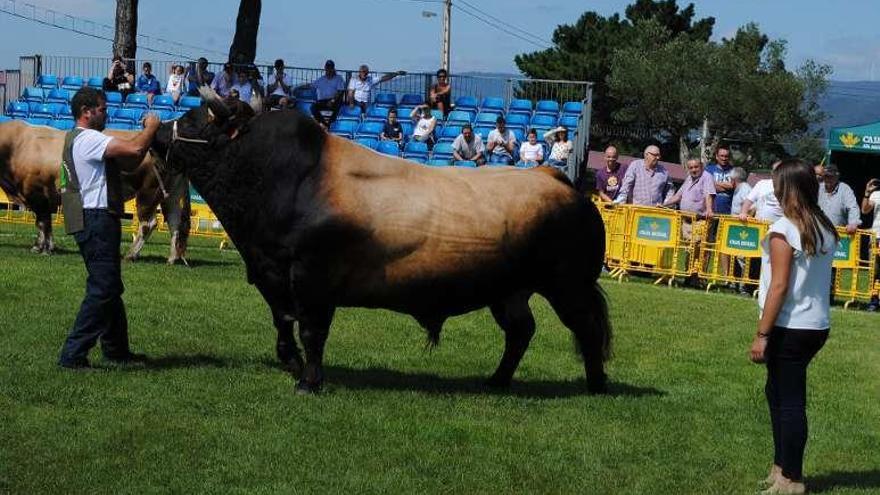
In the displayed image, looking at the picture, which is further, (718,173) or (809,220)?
(718,173)

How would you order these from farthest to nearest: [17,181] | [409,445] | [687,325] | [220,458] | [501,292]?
[17,181], [687,325], [501,292], [409,445], [220,458]

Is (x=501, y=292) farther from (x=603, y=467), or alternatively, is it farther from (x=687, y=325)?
(x=687, y=325)

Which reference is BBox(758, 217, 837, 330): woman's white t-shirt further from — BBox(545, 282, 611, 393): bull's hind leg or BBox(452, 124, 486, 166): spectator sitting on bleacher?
BBox(452, 124, 486, 166): spectator sitting on bleacher

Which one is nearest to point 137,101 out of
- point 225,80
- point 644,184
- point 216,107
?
point 225,80

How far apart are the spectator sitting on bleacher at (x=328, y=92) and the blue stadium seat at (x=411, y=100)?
4.88 feet

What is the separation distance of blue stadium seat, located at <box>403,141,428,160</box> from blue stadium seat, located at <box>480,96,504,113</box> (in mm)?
3209

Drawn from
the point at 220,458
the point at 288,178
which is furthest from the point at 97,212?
the point at 220,458

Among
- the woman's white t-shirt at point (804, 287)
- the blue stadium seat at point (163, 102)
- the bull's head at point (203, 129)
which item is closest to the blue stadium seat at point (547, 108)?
the blue stadium seat at point (163, 102)

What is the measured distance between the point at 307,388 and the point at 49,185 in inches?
378

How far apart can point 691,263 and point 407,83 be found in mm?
12762

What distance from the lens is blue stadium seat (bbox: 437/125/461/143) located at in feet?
87.2

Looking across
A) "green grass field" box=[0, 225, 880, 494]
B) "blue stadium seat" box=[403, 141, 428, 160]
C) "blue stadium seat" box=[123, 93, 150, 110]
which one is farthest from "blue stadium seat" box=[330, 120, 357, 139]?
"green grass field" box=[0, 225, 880, 494]

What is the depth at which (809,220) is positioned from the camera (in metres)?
6.95

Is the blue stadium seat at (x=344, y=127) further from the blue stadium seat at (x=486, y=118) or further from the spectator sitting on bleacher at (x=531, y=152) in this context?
the spectator sitting on bleacher at (x=531, y=152)
